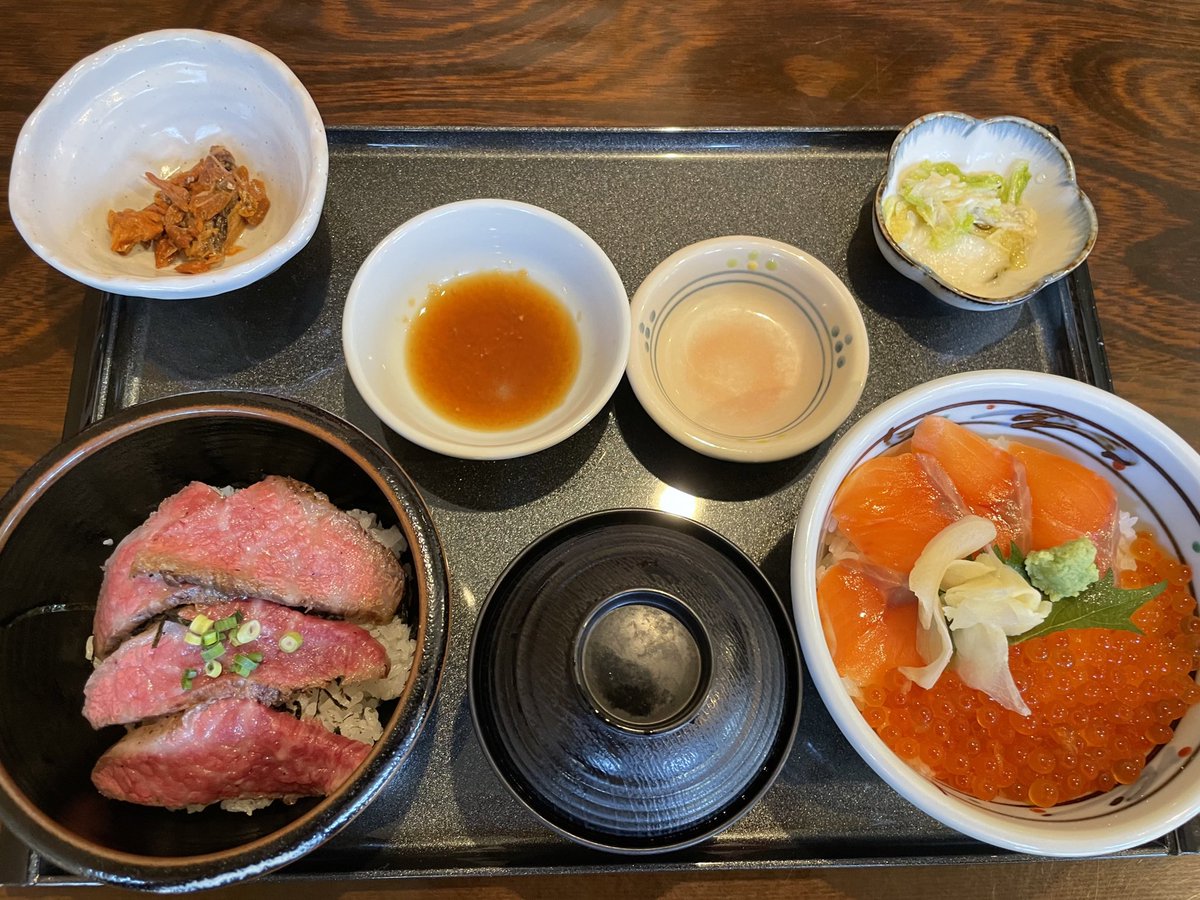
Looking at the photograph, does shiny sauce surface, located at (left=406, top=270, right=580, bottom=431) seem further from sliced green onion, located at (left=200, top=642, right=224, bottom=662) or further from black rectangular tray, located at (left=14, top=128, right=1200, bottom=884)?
sliced green onion, located at (left=200, top=642, right=224, bottom=662)

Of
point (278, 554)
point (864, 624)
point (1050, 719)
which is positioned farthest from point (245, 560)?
point (1050, 719)

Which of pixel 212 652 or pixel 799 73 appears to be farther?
pixel 799 73

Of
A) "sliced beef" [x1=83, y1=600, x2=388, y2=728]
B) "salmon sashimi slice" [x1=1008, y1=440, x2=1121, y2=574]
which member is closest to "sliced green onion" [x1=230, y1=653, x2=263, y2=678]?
"sliced beef" [x1=83, y1=600, x2=388, y2=728]

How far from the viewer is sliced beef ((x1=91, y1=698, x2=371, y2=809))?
121 centimetres

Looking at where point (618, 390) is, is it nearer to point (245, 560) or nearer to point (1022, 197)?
point (245, 560)

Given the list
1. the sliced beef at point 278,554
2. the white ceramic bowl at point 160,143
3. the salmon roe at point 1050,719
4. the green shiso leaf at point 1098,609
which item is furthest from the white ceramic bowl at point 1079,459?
the white ceramic bowl at point 160,143

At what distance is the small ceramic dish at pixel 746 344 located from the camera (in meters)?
1.64

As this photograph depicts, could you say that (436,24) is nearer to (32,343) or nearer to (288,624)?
(32,343)

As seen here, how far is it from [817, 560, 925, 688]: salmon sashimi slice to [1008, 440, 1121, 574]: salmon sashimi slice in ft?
0.93

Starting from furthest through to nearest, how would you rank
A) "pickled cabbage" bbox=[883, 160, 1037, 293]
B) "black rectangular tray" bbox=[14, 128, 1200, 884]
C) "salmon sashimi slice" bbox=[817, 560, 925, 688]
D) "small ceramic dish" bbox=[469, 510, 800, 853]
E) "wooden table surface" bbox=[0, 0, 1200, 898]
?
"wooden table surface" bbox=[0, 0, 1200, 898] → "pickled cabbage" bbox=[883, 160, 1037, 293] → "black rectangular tray" bbox=[14, 128, 1200, 884] → "salmon sashimi slice" bbox=[817, 560, 925, 688] → "small ceramic dish" bbox=[469, 510, 800, 853]

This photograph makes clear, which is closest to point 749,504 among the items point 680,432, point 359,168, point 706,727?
point 680,432

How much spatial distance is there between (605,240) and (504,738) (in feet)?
4.02

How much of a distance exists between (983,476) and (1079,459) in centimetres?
26

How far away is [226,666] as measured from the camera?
4.17ft
